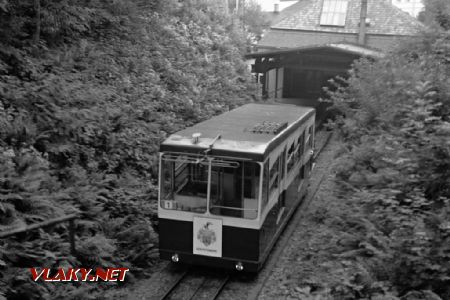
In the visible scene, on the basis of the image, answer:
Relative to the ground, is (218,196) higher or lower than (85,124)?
lower

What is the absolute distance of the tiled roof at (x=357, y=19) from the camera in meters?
33.6

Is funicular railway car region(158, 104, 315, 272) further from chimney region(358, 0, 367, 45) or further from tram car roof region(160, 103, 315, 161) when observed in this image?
chimney region(358, 0, 367, 45)

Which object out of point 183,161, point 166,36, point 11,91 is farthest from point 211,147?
point 166,36

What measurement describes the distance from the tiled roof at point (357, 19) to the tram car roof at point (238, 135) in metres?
22.7

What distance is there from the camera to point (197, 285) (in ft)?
33.5

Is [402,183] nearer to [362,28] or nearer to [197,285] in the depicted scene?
[197,285]

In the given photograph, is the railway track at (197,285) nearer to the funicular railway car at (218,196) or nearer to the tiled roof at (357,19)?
the funicular railway car at (218,196)

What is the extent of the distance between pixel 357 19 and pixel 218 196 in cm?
2891

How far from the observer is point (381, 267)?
8.07 metres

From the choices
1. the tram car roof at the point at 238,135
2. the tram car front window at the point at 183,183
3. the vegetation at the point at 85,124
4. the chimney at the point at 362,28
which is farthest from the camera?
the chimney at the point at 362,28

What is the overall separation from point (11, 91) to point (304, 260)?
7.54 metres

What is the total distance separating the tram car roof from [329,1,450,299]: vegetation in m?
1.88

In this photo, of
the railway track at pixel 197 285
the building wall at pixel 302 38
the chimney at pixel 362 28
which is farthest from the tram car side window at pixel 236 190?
the building wall at pixel 302 38

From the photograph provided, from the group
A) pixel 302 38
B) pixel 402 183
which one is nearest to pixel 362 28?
pixel 302 38
